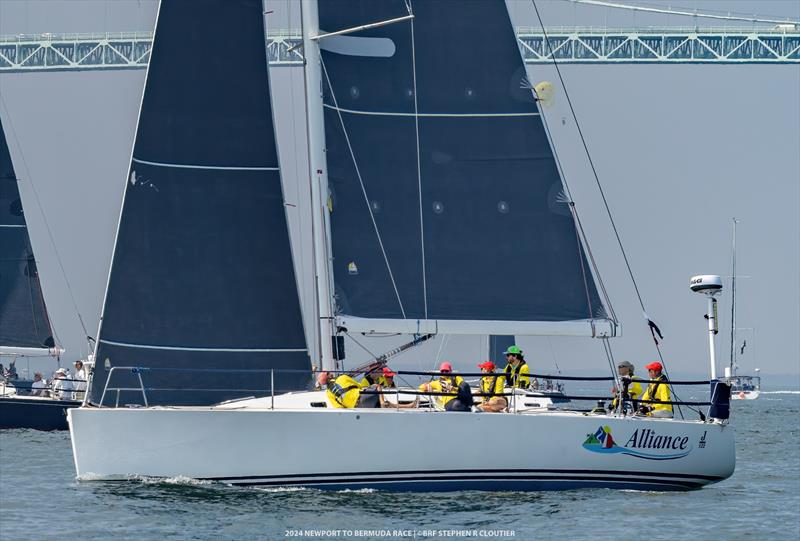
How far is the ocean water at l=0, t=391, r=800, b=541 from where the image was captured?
10.5 meters

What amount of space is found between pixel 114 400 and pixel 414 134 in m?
A: 3.69

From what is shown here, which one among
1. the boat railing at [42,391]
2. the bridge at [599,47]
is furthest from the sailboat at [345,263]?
the bridge at [599,47]

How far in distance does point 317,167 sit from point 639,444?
3.76m

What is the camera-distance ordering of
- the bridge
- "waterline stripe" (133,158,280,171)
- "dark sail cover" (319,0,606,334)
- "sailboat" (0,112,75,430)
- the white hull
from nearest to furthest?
the white hull, "waterline stripe" (133,158,280,171), "dark sail cover" (319,0,606,334), "sailboat" (0,112,75,430), the bridge

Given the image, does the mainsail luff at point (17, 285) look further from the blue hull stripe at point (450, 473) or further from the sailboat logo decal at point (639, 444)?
the sailboat logo decal at point (639, 444)

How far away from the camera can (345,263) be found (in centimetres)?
1315

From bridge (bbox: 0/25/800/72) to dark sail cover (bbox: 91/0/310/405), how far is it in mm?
72326

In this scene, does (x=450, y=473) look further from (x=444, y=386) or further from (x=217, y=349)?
(x=217, y=349)

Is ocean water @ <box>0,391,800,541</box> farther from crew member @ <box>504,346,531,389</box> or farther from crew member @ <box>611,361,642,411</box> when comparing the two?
crew member @ <box>504,346,531,389</box>

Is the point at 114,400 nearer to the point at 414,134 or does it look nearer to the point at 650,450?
the point at 414,134

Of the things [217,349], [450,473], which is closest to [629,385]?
[450,473]

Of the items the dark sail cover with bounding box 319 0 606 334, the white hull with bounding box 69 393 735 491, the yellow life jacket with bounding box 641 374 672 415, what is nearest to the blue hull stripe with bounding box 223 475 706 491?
the white hull with bounding box 69 393 735 491

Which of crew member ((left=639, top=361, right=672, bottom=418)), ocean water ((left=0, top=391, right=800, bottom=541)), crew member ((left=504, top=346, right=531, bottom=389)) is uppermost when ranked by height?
crew member ((left=504, top=346, right=531, bottom=389))

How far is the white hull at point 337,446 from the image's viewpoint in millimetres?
11852
